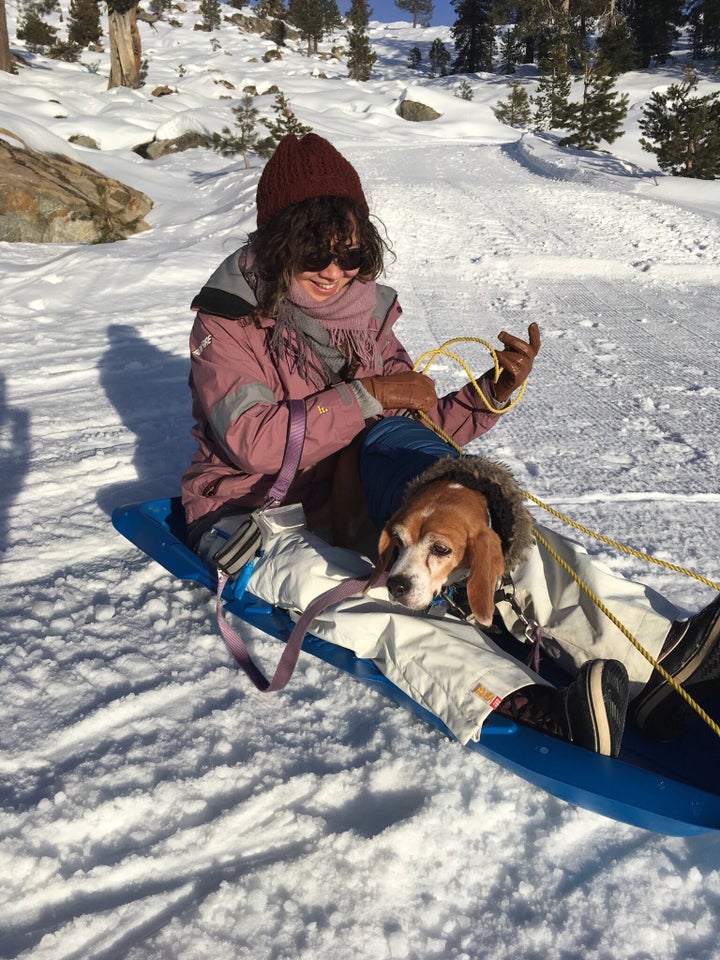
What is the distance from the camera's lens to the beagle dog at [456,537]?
1.79m

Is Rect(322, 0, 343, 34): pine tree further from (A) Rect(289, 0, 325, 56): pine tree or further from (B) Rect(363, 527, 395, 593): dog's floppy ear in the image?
(B) Rect(363, 527, 395, 593): dog's floppy ear

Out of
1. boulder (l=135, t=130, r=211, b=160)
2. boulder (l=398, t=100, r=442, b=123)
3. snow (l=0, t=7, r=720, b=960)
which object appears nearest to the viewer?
snow (l=0, t=7, r=720, b=960)

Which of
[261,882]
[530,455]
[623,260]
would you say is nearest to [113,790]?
[261,882]

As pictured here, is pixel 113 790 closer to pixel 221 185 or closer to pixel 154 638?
pixel 154 638

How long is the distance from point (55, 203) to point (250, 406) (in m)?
7.16

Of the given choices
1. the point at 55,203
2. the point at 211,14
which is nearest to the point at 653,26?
the point at 211,14

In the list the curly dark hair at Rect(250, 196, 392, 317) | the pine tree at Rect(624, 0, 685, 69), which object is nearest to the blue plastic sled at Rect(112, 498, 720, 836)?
the curly dark hair at Rect(250, 196, 392, 317)

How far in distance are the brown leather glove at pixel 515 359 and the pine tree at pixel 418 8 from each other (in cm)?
6692

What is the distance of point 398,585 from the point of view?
1.79 metres

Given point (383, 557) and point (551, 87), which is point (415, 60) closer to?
point (551, 87)

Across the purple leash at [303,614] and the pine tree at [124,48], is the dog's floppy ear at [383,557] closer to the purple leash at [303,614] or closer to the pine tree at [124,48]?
the purple leash at [303,614]

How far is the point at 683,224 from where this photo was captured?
7938 millimetres

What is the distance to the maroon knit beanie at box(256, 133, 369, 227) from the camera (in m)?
2.20

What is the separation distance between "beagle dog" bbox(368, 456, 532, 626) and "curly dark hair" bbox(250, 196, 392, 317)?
78 cm
